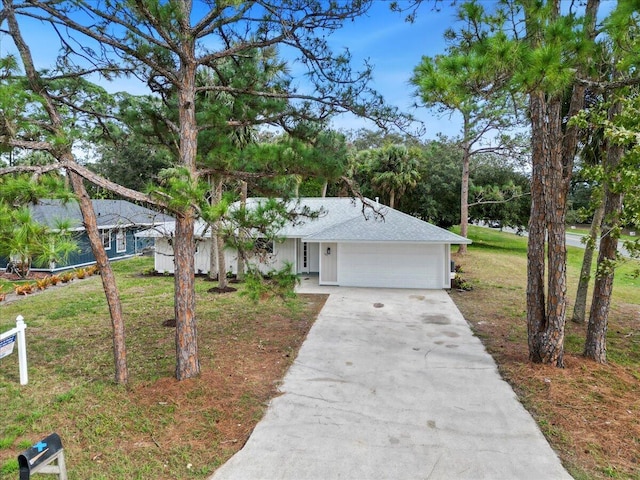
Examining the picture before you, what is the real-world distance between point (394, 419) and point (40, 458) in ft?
12.5

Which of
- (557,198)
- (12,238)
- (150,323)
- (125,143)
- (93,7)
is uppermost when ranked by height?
(93,7)

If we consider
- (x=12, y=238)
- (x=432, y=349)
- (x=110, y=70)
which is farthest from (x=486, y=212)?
(x=12, y=238)

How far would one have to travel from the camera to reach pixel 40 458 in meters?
2.95

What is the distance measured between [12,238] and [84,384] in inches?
139

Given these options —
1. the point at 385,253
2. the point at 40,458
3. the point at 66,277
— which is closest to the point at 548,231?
the point at 40,458

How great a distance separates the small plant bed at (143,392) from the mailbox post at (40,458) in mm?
827

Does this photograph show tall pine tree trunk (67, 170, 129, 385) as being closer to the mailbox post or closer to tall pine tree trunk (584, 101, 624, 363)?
the mailbox post

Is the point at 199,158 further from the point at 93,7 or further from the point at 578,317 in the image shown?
the point at 578,317

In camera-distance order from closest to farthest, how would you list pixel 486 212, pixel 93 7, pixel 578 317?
pixel 93 7 < pixel 578 317 < pixel 486 212

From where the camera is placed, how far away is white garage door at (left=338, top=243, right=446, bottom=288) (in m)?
14.6

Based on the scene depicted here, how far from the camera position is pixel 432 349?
7.86m

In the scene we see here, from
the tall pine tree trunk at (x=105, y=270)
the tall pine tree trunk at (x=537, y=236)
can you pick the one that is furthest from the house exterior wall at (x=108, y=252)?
the tall pine tree trunk at (x=537, y=236)

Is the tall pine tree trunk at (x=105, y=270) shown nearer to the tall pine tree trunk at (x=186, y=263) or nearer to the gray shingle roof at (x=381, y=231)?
the tall pine tree trunk at (x=186, y=263)

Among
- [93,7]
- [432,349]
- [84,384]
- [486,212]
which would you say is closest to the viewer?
[93,7]
